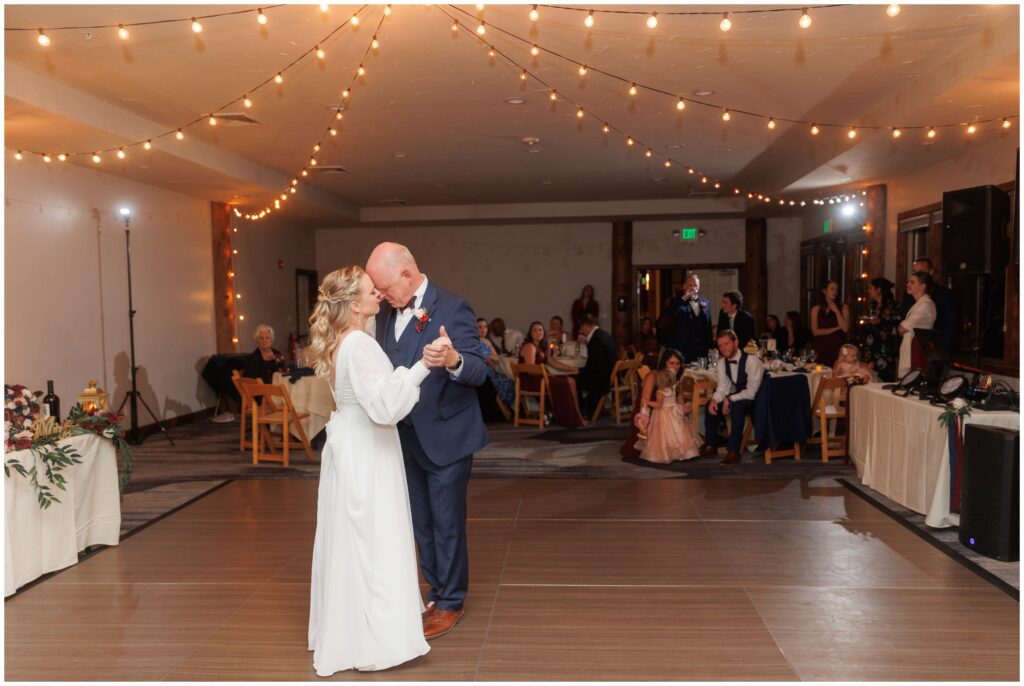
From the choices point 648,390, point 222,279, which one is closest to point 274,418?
point 648,390

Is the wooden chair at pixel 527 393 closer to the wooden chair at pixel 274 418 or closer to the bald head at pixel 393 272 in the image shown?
the wooden chair at pixel 274 418

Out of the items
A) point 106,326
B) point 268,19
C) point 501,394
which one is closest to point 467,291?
point 501,394

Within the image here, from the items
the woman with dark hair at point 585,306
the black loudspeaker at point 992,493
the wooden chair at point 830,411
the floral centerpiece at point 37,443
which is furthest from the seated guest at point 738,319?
the floral centerpiece at point 37,443

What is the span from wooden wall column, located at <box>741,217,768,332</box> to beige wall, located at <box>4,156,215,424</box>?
371 inches

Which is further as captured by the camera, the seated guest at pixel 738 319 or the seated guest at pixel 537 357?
the seated guest at pixel 738 319

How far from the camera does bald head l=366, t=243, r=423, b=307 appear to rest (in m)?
3.30

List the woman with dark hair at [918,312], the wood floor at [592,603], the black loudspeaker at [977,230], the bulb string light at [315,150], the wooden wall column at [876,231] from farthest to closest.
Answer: the wooden wall column at [876,231] < the woman with dark hair at [918,312] < the black loudspeaker at [977,230] < the bulb string light at [315,150] < the wood floor at [592,603]

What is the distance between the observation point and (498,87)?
21.7 ft

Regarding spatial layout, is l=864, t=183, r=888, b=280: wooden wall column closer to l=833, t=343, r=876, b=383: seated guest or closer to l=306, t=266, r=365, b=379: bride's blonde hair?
l=833, t=343, r=876, b=383: seated guest

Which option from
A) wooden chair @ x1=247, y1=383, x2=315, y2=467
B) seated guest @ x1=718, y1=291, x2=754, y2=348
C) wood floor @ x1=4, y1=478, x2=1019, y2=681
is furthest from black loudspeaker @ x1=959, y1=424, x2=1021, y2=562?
seated guest @ x1=718, y1=291, x2=754, y2=348

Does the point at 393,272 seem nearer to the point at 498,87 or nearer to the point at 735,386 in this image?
the point at 498,87

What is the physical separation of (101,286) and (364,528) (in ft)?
22.8

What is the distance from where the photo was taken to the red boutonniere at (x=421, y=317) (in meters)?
3.31

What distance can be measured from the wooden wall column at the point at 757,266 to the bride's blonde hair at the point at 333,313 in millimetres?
13284
